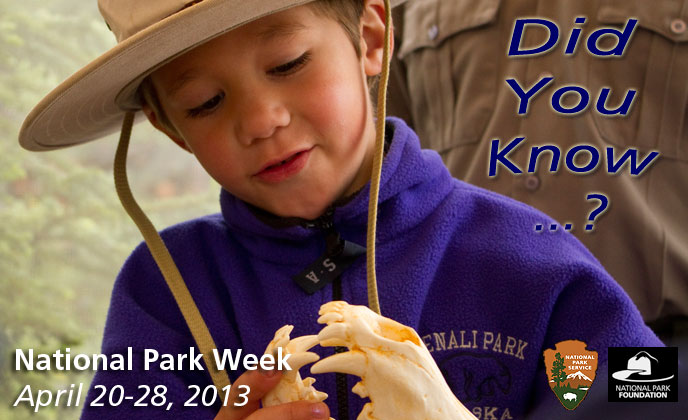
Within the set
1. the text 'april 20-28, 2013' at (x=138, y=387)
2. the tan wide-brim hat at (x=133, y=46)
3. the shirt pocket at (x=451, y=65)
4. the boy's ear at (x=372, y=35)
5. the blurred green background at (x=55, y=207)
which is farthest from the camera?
the blurred green background at (x=55, y=207)

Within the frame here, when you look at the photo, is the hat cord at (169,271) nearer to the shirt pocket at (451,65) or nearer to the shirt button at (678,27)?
the shirt pocket at (451,65)

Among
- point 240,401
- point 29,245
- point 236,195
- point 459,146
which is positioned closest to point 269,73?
point 236,195

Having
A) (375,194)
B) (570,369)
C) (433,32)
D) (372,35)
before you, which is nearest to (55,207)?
(433,32)

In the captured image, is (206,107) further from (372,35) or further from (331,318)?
(331,318)

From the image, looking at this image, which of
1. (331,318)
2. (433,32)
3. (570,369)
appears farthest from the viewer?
(433,32)

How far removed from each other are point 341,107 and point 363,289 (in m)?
0.20

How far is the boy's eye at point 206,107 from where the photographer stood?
2.61 feet

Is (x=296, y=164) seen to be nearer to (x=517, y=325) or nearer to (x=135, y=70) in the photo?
(x=135, y=70)

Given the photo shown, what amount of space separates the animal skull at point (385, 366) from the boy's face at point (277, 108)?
0.84 ft

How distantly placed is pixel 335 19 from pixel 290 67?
0.09m

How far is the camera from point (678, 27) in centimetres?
103

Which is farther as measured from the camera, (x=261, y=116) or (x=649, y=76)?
(x=649, y=76)

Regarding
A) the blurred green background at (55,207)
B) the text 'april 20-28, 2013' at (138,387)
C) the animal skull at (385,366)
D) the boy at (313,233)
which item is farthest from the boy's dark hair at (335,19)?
the blurred green background at (55,207)

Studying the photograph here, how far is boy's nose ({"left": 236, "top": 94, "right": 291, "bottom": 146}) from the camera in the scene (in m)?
0.76
